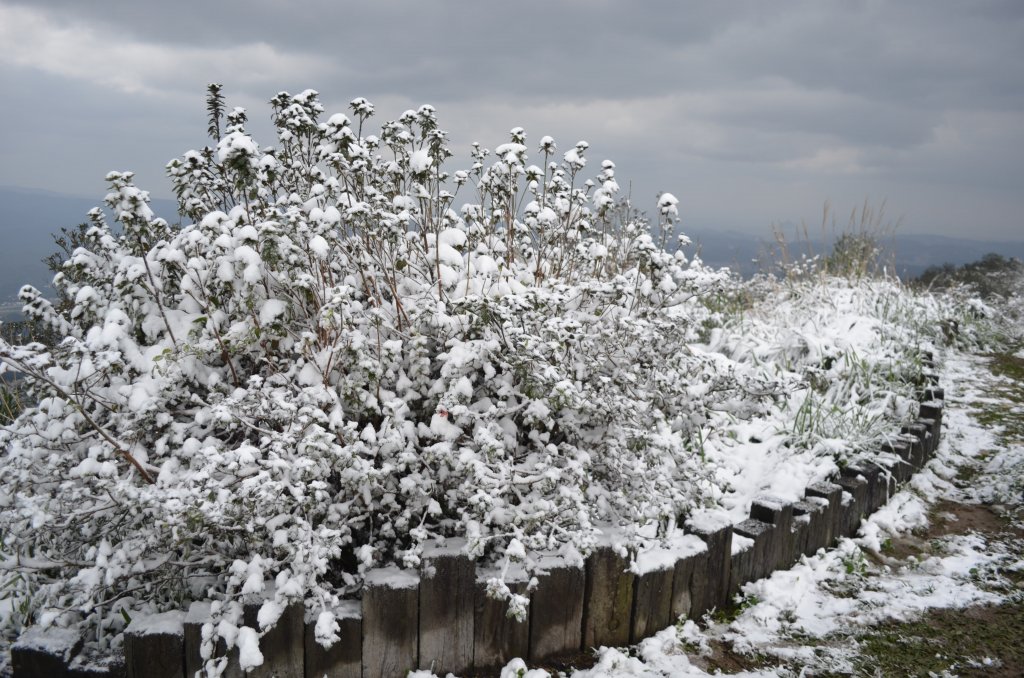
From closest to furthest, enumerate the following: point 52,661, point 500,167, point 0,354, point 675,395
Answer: point 52,661 → point 0,354 → point 675,395 → point 500,167

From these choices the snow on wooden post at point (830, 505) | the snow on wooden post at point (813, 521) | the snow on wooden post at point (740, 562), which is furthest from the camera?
the snow on wooden post at point (830, 505)

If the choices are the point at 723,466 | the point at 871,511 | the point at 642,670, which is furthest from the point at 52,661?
the point at 871,511

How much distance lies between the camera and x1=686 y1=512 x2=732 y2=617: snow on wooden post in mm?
2697

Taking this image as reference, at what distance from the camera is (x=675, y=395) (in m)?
2.91

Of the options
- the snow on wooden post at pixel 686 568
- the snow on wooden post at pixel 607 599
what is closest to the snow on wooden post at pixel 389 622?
the snow on wooden post at pixel 607 599

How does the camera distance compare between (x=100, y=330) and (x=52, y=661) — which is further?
(x=100, y=330)

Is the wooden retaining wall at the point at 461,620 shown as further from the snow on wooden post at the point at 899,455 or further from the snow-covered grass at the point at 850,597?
the snow on wooden post at the point at 899,455

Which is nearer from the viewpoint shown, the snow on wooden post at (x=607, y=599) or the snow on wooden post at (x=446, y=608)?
the snow on wooden post at (x=446, y=608)

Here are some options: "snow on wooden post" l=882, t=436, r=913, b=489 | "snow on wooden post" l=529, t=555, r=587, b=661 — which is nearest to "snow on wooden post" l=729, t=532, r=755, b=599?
"snow on wooden post" l=529, t=555, r=587, b=661

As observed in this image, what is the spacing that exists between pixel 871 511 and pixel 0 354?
4.47m

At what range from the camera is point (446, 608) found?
216cm

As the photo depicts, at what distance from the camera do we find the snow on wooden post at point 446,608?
2.13 meters

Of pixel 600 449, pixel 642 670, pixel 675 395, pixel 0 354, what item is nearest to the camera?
pixel 0 354

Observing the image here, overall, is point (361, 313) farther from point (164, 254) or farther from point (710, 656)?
point (710, 656)
